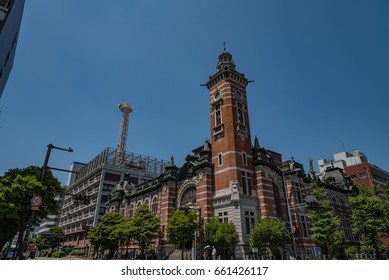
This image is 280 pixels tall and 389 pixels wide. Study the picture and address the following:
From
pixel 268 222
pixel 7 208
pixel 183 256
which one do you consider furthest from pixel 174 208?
pixel 7 208

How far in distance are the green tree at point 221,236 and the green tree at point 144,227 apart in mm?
7655

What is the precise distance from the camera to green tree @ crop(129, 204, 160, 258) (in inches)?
1222

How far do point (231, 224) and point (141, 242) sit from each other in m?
13.0

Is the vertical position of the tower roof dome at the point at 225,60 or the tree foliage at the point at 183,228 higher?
the tower roof dome at the point at 225,60

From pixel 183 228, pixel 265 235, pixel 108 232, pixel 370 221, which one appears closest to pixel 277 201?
pixel 265 235

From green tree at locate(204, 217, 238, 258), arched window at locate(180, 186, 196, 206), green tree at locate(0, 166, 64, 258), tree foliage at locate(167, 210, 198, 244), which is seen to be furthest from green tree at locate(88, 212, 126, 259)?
green tree at locate(204, 217, 238, 258)

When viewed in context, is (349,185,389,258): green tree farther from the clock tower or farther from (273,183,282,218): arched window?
the clock tower

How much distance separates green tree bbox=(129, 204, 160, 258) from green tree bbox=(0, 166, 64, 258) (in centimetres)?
1109

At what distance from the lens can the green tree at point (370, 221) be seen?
3216cm

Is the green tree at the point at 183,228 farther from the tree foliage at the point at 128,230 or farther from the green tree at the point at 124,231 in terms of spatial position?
the green tree at the point at 124,231

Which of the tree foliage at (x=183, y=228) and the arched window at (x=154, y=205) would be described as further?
the arched window at (x=154, y=205)

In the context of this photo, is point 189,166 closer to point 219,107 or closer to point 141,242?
point 219,107

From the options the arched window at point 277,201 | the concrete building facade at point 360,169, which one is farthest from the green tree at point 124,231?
the concrete building facade at point 360,169

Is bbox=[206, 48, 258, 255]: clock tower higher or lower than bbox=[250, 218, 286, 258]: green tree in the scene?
higher
